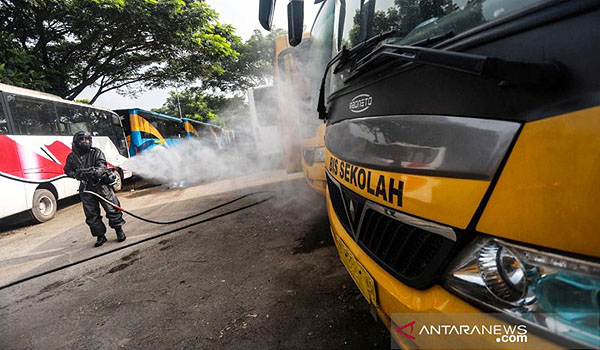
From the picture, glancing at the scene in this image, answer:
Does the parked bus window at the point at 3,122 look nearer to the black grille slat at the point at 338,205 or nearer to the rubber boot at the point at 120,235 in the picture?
the rubber boot at the point at 120,235

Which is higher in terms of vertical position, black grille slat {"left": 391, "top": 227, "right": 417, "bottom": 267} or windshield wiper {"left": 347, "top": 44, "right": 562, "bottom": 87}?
windshield wiper {"left": 347, "top": 44, "right": 562, "bottom": 87}

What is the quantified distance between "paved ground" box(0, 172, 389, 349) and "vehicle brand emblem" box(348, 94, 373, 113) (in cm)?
154

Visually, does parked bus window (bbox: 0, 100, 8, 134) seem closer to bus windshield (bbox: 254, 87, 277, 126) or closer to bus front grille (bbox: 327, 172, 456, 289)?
bus windshield (bbox: 254, 87, 277, 126)

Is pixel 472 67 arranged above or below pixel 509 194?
above

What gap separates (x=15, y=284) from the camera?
11.5 feet

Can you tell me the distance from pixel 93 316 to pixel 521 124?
348 centimetres

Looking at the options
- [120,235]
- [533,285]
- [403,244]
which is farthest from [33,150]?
[533,285]

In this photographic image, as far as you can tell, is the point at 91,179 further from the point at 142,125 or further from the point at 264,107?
the point at 142,125

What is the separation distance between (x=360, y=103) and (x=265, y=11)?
67.8 inches

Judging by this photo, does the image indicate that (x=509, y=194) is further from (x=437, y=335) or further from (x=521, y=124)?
(x=437, y=335)

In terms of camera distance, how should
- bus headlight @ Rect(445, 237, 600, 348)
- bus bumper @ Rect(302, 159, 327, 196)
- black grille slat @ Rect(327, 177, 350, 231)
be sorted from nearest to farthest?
bus headlight @ Rect(445, 237, 600, 348) → black grille slat @ Rect(327, 177, 350, 231) → bus bumper @ Rect(302, 159, 327, 196)

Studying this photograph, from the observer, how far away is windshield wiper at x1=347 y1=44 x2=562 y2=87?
79cm

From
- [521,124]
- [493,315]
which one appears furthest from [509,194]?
[493,315]

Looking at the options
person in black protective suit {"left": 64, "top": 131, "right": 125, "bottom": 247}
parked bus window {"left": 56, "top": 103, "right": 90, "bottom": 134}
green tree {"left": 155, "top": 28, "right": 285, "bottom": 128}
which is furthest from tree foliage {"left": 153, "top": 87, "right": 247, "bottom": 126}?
person in black protective suit {"left": 64, "top": 131, "right": 125, "bottom": 247}
